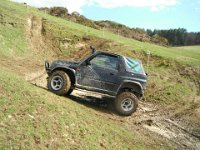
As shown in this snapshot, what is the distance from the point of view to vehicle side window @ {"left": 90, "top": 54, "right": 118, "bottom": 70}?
14750 mm

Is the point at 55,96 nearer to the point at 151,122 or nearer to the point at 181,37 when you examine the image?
the point at 151,122

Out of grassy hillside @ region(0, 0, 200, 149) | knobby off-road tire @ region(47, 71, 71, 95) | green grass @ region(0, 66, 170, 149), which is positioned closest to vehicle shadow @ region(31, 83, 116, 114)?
knobby off-road tire @ region(47, 71, 71, 95)

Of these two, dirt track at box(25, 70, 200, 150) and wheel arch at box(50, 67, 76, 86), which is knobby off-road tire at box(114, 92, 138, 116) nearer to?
dirt track at box(25, 70, 200, 150)

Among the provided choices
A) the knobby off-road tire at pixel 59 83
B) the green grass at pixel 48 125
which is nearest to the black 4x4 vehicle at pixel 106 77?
the knobby off-road tire at pixel 59 83

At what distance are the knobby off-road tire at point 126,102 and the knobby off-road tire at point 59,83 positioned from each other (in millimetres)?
1903

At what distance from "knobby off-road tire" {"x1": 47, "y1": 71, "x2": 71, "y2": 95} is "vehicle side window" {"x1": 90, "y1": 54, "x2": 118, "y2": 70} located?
3.86ft

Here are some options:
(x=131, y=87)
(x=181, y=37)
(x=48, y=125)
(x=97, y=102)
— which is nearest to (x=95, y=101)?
(x=97, y=102)

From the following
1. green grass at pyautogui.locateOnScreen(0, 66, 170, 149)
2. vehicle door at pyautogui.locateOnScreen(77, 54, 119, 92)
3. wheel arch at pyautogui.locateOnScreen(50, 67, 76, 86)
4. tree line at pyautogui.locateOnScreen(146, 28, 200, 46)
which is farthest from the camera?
tree line at pyautogui.locateOnScreen(146, 28, 200, 46)

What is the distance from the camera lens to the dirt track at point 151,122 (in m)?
13.5

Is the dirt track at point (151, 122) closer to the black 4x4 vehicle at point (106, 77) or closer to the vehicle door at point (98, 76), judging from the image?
the black 4x4 vehicle at point (106, 77)

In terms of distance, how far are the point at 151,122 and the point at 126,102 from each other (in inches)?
47.0

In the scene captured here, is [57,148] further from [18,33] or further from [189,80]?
[18,33]

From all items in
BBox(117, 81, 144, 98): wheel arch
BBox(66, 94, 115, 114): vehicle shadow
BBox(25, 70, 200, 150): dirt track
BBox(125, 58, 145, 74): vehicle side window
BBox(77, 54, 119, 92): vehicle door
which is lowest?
BBox(25, 70, 200, 150): dirt track

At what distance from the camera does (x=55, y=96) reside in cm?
1291
